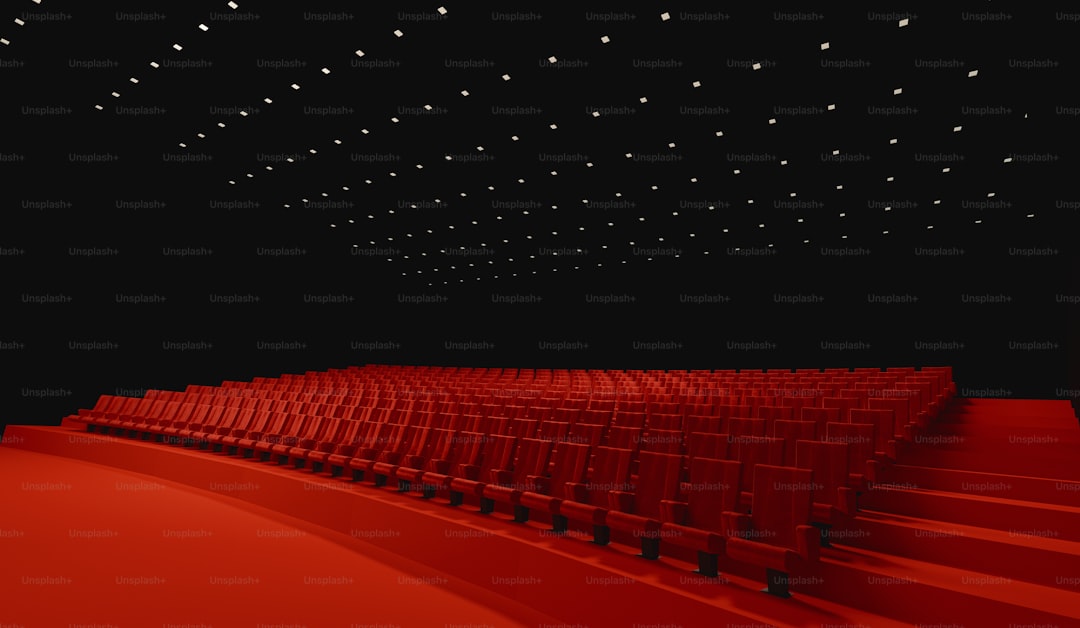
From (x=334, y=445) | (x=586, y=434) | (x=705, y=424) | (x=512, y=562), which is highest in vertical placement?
(x=705, y=424)

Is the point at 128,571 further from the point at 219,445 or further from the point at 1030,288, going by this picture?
→ the point at 1030,288

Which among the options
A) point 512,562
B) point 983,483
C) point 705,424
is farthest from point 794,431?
point 512,562

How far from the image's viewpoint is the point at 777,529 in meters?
1.54

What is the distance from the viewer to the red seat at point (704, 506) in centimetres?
160

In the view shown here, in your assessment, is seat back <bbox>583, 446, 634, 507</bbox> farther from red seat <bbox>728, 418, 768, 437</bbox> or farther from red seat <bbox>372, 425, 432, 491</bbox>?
red seat <bbox>372, 425, 432, 491</bbox>

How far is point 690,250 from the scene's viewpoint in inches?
313

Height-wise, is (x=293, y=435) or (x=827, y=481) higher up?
(x=827, y=481)

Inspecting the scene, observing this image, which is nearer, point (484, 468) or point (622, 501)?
point (622, 501)

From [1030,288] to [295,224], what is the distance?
7.75 m

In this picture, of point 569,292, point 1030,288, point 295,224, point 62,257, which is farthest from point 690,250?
point 62,257

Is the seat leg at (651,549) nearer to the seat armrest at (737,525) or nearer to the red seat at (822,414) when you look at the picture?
the seat armrest at (737,525)

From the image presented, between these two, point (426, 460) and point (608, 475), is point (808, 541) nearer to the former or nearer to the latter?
point (608, 475)

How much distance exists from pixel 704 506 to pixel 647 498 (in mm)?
198

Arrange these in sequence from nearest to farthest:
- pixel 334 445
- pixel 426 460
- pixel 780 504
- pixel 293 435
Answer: pixel 780 504
pixel 426 460
pixel 334 445
pixel 293 435
